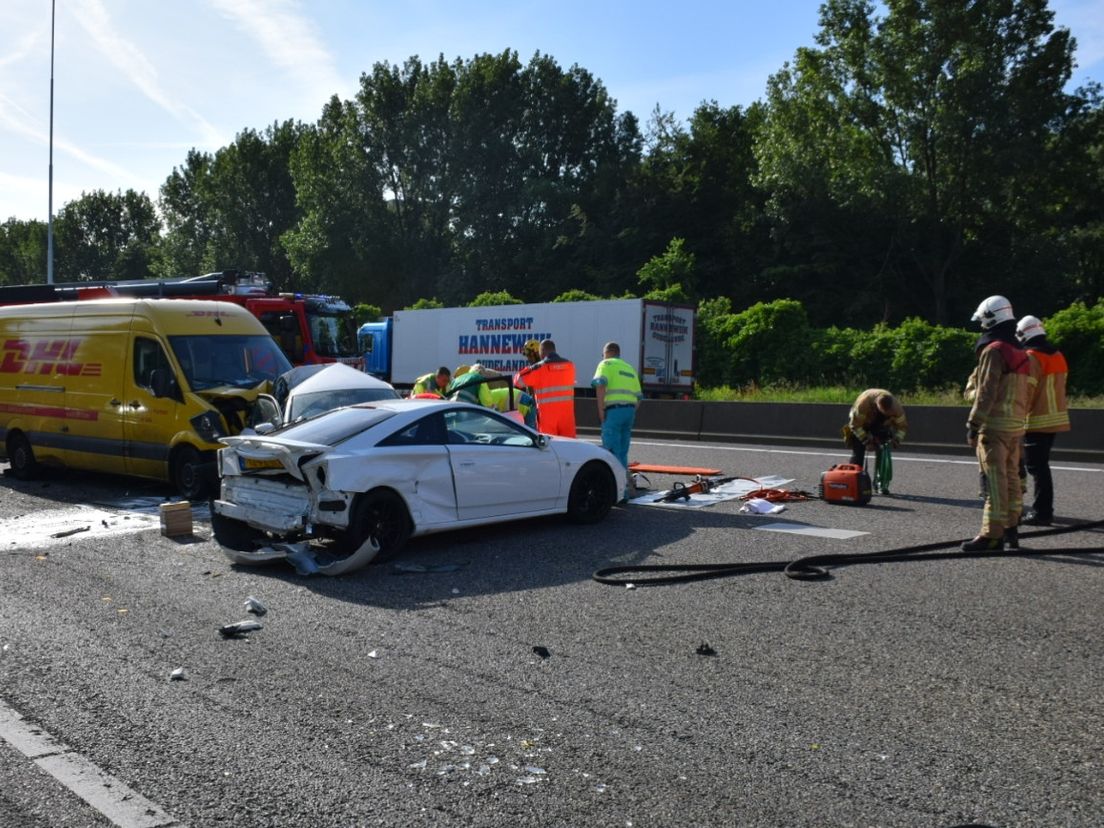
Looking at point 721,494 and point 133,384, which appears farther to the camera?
point 133,384

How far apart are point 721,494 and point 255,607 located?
22.1 ft

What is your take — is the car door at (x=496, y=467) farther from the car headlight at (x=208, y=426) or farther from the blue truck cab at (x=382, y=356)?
the blue truck cab at (x=382, y=356)

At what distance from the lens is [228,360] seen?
1389cm

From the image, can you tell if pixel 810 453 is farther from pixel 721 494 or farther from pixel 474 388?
pixel 474 388

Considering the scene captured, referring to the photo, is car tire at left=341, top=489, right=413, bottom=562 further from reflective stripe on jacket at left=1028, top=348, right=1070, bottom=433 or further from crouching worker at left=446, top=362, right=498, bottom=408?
reflective stripe on jacket at left=1028, top=348, right=1070, bottom=433

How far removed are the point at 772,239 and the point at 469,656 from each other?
164 ft

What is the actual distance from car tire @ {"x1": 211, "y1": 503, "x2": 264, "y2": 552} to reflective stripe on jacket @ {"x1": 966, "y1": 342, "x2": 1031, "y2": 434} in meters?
6.04

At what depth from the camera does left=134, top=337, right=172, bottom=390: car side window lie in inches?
525

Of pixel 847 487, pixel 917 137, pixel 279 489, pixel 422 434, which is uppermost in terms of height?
pixel 917 137

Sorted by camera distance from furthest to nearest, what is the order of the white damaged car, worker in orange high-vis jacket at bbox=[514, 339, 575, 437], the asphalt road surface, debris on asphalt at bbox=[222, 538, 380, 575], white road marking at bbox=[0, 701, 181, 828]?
worker in orange high-vis jacket at bbox=[514, 339, 575, 437], the white damaged car, debris on asphalt at bbox=[222, 538, 380, 575], the asphalt road surface, white road marking at bbox=[0, 701, 181, 828]


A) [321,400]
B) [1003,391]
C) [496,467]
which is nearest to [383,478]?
[496,467]

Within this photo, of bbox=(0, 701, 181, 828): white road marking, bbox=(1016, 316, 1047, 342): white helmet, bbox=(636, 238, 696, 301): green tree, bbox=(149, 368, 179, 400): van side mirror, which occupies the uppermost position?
bbox=(636, 238, 696, 301): green tree

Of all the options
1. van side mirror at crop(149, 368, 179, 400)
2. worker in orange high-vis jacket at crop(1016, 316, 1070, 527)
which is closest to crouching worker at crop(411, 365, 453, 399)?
van side mirror at crop(149, 368, 179, 400)

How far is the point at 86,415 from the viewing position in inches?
555
